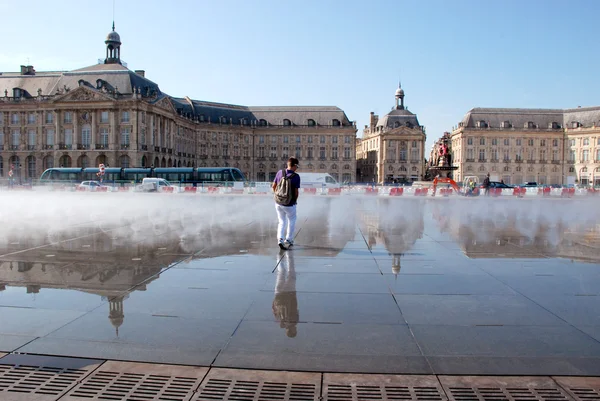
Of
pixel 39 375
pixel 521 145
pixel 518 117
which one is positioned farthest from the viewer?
pixel 518 117

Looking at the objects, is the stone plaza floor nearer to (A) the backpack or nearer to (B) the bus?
(A) the backpack

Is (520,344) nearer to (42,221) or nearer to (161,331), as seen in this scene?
(161,331)

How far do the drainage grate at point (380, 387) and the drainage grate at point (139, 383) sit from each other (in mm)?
1070

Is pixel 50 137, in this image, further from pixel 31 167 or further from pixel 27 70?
pixel 27 70

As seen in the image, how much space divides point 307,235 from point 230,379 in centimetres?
900

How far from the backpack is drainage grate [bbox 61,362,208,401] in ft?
21.8

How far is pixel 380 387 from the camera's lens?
3971 millimetres

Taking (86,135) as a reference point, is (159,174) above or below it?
below

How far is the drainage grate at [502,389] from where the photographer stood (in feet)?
12.4

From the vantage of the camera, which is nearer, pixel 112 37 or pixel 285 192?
pixel 285 192

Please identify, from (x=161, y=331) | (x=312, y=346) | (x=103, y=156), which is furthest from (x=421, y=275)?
(x=103, y=156)

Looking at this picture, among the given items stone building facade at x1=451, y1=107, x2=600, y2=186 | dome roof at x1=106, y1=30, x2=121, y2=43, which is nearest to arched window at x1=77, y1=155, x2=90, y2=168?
dome roof at x1=106, y1=30, x2=121, y2=43

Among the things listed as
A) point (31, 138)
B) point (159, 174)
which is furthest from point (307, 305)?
point (31, 138)

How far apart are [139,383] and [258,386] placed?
939 mm
